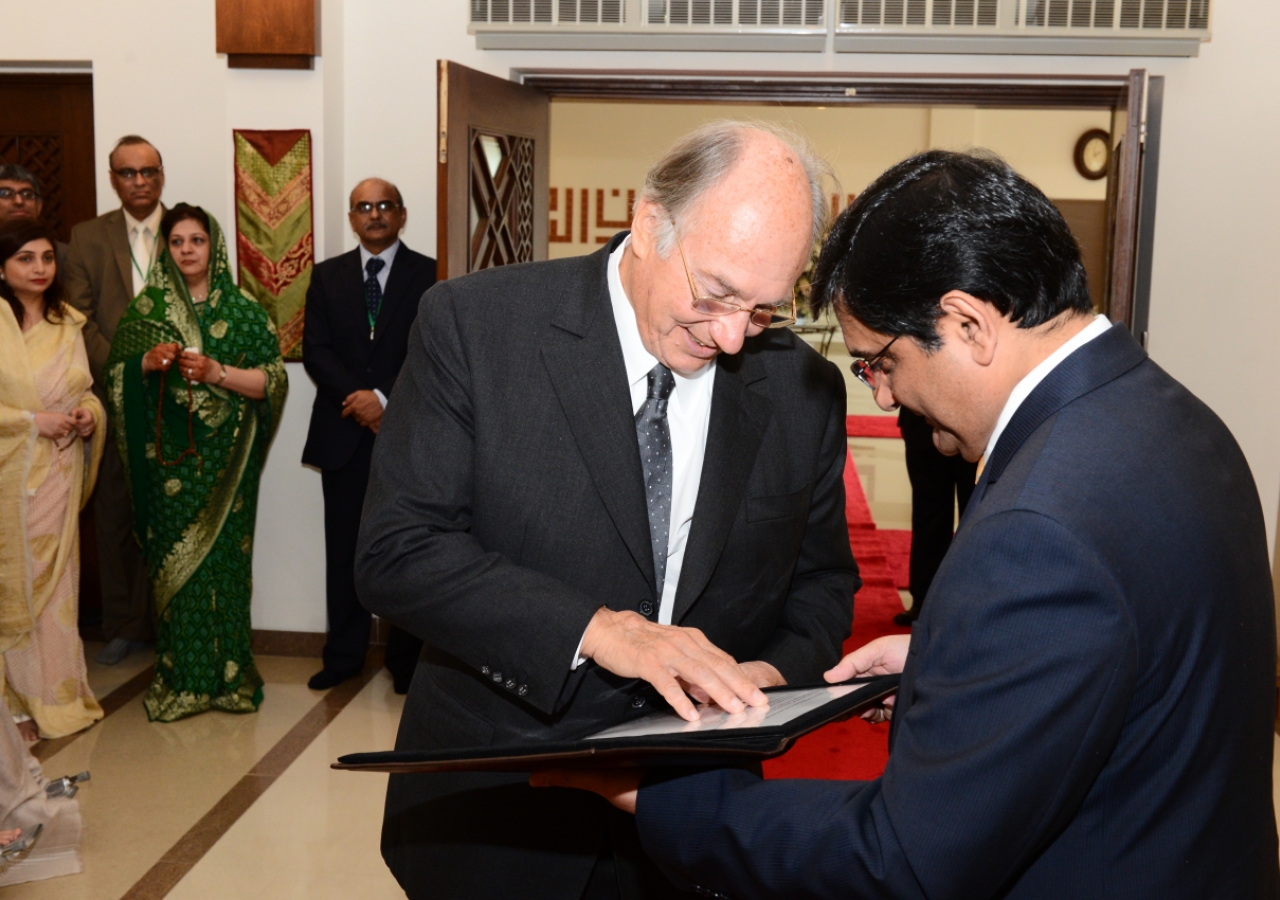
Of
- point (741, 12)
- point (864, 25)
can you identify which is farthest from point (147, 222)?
point (864, 25)

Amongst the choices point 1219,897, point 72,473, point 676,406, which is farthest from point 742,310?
point 72,473

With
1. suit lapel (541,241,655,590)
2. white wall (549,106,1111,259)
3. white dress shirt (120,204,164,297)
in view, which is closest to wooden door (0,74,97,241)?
white dress shirt (120,204,164,297)

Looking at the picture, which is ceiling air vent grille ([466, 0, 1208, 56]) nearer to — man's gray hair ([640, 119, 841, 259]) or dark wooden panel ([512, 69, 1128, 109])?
dark wooden panel ([512, 69, 1128, 109])

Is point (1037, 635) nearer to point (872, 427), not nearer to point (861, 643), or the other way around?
point (861, 643)

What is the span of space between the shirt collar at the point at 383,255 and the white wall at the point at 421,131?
0.21 m

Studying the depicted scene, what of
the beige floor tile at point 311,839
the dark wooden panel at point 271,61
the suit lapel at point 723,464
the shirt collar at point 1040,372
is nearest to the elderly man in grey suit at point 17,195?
the dark wooden panel at point 271,61

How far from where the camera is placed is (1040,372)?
3.58ft

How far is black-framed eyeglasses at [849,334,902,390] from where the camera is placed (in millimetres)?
1192

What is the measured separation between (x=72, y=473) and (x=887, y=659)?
3.52 m

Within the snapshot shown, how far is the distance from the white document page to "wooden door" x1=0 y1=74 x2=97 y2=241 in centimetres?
489

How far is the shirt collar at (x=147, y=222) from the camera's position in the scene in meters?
4.65

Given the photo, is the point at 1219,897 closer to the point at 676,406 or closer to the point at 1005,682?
the point at 1005,682

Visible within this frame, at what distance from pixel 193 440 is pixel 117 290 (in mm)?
878

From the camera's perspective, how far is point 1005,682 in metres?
0.93
